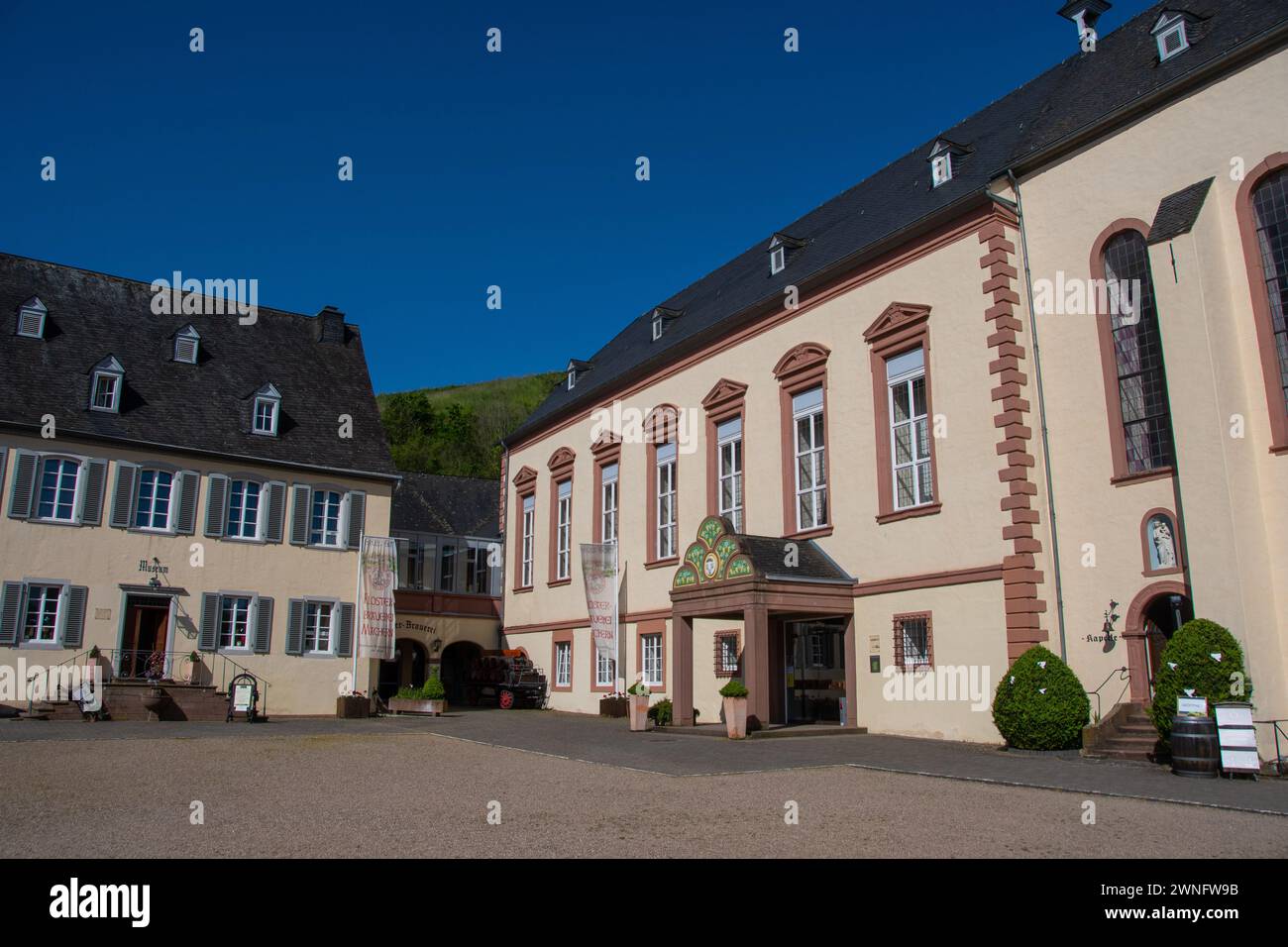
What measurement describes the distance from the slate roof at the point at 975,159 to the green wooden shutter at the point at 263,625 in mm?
11301

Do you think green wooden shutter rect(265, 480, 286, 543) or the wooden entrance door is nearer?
the wooden entrance door

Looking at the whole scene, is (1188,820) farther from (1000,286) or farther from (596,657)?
(596,657)

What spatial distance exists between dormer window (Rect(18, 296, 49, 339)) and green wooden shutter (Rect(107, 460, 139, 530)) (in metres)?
5.10

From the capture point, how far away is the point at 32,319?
2798cm

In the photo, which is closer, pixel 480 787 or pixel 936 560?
pixel 480 787

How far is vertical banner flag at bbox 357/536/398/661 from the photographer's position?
26.9 meters

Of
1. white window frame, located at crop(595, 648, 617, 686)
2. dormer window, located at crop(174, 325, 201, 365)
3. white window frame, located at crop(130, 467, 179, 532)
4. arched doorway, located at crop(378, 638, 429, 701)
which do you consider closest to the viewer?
white window frame, located at crop(130, 467, 179, 532)

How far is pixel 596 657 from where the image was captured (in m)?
28.7

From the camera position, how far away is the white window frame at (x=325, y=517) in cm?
2923

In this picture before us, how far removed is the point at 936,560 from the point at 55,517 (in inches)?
858

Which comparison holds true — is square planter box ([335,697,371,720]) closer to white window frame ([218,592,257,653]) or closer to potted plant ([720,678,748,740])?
white window frame ([218,592,257,653])

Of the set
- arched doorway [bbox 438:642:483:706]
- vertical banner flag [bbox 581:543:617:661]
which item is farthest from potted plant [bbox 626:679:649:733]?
arched doorway [bbox 438:642:483:706]
